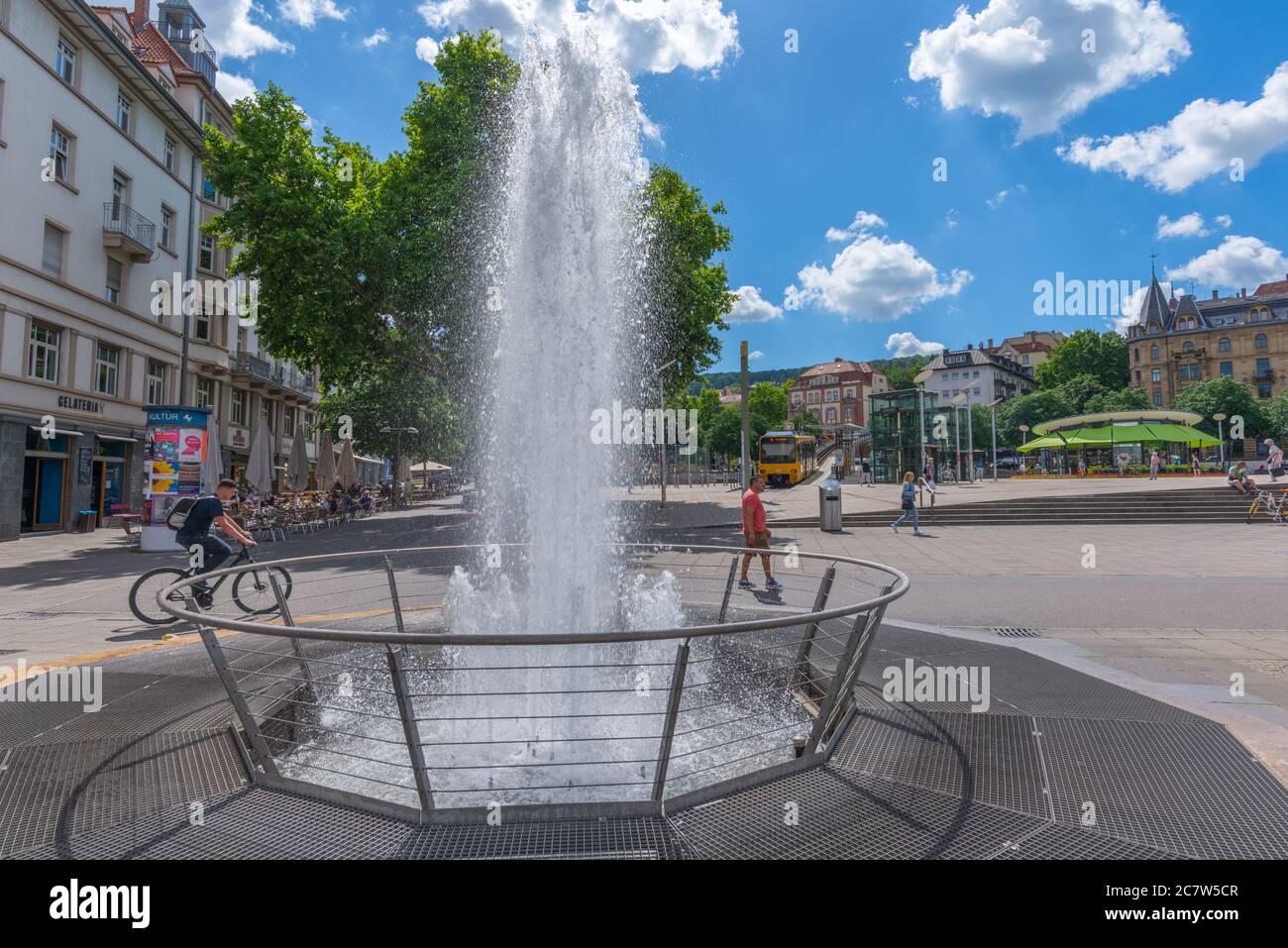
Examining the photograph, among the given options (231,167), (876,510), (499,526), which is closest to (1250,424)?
(876,510)

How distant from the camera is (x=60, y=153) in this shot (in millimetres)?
23250

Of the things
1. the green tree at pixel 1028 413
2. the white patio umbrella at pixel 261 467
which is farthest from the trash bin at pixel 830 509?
the green tree at pixel 1028 413

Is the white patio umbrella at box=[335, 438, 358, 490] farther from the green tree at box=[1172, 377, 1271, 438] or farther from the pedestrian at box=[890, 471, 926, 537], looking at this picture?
the green tree at box=[1172, 377, 1271, 438]

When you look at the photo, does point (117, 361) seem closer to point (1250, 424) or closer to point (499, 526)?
point (499, 526)

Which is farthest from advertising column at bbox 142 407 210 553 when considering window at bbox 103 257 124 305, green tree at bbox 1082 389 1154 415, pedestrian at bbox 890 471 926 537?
green tree at bbox 1082 389 1154 415

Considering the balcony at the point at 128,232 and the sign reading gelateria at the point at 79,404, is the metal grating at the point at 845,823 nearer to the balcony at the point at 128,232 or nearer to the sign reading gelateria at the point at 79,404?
the sign reading gelateria at the point at 79,404

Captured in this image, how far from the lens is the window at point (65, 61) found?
23047 mm

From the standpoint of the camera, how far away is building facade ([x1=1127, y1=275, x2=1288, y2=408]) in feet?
287

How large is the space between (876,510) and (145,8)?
46.1 m

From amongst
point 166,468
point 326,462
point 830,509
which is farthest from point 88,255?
point 830,509

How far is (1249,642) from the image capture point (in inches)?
273

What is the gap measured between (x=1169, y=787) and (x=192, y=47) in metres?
49.1

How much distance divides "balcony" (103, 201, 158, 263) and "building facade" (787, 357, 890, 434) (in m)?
109

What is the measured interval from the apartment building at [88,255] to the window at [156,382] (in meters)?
0.07
